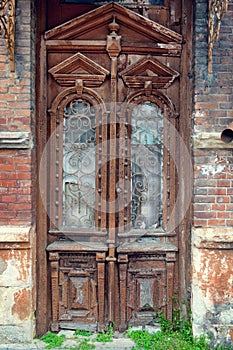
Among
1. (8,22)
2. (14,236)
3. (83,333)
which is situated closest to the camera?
(8,22)

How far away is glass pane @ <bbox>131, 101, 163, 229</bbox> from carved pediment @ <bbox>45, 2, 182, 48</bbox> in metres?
0.70

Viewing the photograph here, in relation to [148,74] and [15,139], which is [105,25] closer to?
[148,74]

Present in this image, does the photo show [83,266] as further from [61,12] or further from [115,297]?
[61,12]

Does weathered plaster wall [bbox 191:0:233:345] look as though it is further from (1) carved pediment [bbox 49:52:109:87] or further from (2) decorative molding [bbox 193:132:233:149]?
(1) carved pediment [bbox 49:52:109:87]

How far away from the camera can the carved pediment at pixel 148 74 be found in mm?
3826

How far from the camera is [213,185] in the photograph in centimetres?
362

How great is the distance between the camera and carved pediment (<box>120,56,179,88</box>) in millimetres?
3826

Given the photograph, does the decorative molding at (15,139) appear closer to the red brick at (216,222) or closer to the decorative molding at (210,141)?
the decorative molding at (210,141)

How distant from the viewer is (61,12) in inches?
152

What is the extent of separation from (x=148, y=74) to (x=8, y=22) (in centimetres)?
145

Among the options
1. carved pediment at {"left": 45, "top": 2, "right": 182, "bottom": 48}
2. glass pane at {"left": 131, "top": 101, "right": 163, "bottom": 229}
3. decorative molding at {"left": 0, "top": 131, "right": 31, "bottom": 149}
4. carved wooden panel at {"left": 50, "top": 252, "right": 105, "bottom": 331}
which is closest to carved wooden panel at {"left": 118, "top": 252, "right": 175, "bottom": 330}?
carved wooden panel at {"left": 50, "top": 252, "right": 105, "bottom": 331}

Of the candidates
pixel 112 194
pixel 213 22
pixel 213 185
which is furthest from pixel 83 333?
pixel 213 22

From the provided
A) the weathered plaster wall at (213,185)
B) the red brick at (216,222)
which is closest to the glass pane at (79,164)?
the weathered plaster wall at (213,185)

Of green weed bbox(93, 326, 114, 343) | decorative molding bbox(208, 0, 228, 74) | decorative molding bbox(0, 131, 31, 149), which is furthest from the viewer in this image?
green weed bbox(93, 326, 114, 343)
